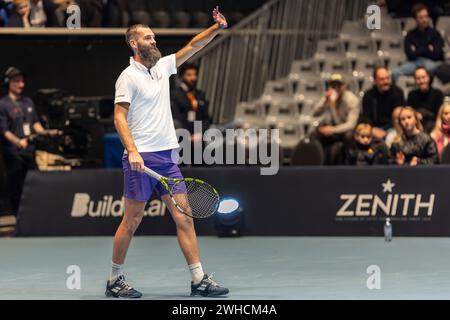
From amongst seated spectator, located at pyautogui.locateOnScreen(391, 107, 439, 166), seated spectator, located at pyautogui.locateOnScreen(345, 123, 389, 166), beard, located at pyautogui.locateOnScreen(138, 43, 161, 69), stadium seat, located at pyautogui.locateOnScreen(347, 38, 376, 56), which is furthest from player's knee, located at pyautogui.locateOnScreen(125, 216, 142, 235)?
stadium seat, located at pyautogui.locateOnScreen(347, 38, 376, 56)

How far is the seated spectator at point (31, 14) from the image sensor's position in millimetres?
19266

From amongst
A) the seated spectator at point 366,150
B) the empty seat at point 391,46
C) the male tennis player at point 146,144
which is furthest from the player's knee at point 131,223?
the empty seat at point 391,46

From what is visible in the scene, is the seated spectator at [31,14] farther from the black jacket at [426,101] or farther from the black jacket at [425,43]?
the black jacket at [426,101]

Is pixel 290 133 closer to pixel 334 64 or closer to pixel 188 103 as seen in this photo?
pixel 334 64

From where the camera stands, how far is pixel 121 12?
21094 millimetres

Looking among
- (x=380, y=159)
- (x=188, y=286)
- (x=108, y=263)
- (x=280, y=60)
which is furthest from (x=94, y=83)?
(x=188, y=286)

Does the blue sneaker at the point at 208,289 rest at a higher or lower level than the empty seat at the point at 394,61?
lower

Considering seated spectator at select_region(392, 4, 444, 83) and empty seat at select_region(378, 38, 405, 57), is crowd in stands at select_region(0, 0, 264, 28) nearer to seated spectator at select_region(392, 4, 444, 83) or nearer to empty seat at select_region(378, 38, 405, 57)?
empty seat at select_region(378, 38, 405, 57)

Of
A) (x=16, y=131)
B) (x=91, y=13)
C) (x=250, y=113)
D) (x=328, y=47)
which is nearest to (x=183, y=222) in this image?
(x=16, y=131)

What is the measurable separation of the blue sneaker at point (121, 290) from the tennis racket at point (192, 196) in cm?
80

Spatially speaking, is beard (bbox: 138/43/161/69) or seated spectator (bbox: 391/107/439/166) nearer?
beard (bbox: 138/43/161/69)

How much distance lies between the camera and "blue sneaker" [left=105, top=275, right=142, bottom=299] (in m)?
10.0

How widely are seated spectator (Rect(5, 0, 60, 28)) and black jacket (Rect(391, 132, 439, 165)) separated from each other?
7.14 meters

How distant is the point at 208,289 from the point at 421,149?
5484 mm
